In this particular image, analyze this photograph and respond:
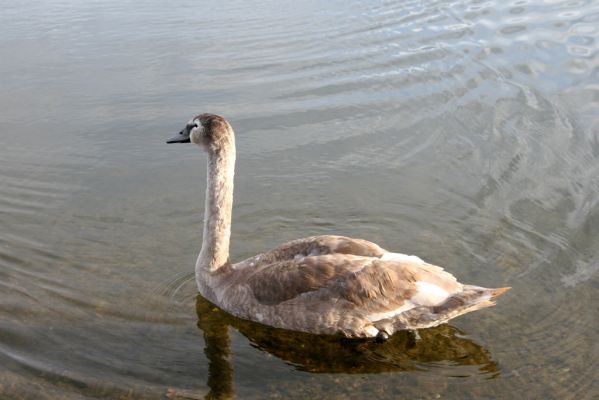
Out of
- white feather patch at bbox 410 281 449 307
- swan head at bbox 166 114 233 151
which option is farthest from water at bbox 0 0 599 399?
swan head at bbox 166 114 233 151

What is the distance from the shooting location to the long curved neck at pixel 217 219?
896 cm

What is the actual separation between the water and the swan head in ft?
5.69

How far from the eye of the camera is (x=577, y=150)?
11.8 metres

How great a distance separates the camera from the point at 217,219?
29.7 ft

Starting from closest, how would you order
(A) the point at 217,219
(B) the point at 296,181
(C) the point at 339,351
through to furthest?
(C) the point at 339,351 < (A) the point at 217,219 < (B) the point at 296,181

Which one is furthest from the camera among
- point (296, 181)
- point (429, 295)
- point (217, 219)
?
point (296, 181)

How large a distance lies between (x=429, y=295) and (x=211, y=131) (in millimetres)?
3028

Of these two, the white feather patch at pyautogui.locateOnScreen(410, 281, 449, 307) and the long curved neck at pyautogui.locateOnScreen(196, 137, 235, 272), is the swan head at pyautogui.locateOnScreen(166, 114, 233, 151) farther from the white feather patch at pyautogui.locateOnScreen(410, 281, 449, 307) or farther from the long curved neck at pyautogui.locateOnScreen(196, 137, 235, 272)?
Result: the white feather patch at pyautogui.locateOnScreen(410, 281, 449, 307)

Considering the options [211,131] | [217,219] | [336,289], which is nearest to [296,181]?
[217,219]

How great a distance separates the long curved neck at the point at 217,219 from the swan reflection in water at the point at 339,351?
27.9 inches

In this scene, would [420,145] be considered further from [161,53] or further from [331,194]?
[161,53]

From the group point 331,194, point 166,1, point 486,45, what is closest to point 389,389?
point 331,194

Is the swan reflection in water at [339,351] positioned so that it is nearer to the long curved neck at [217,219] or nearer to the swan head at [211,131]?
the long curved neck at [217,219]

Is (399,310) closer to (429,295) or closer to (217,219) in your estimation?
(429,295)
